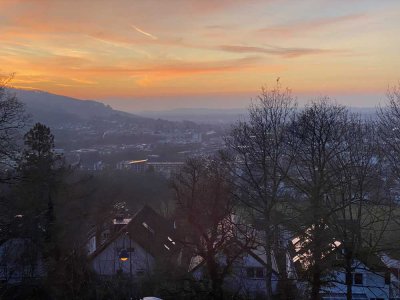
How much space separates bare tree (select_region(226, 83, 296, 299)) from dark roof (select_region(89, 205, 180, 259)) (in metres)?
6.35

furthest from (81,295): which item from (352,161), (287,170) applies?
(352,161)

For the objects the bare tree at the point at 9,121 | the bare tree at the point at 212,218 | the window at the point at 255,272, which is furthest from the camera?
the window at the point at 255,272

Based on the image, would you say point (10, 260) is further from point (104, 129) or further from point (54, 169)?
point (104, 129)

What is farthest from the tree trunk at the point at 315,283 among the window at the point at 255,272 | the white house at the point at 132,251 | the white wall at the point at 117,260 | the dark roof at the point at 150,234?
the white wall at the point at 117,260

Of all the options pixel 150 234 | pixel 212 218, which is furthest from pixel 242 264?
pixel 150 234

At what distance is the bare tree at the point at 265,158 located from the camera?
44.0ft

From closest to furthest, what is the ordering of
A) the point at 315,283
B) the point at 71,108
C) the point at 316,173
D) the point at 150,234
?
the point at 315,283
the point at 316,173
the point at 150,234
the point at 71,108

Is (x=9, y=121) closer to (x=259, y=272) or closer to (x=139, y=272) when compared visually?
(x=139, y=272)

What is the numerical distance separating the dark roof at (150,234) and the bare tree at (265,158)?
250 inches

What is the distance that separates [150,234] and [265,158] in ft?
39.2

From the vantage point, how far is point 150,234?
23.8m

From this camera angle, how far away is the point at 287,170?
45.1ft

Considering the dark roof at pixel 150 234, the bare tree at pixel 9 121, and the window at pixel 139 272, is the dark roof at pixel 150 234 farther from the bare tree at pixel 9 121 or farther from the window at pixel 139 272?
the bare tree at pixel 9 121

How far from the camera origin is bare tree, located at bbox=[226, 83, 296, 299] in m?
13.4
